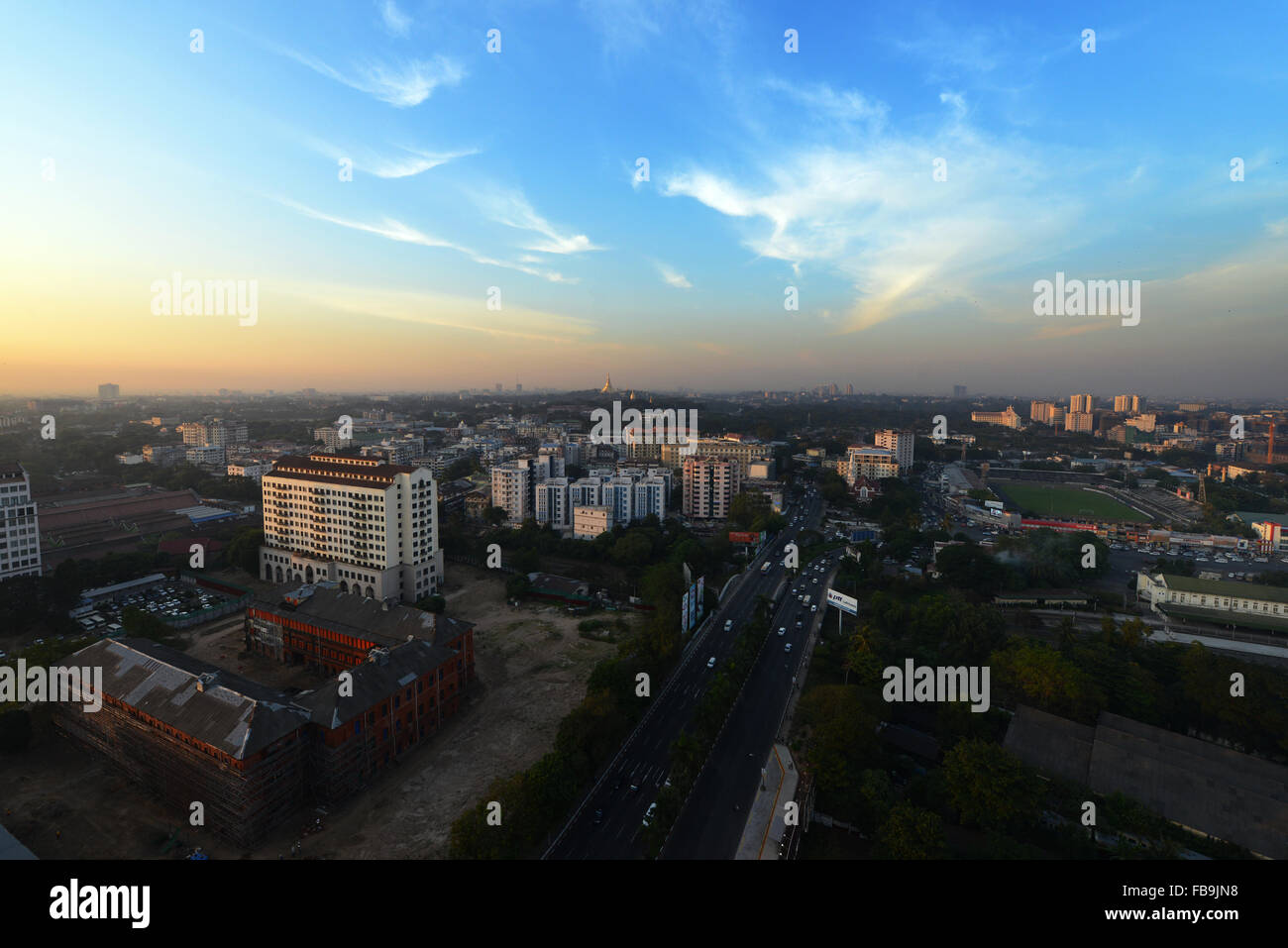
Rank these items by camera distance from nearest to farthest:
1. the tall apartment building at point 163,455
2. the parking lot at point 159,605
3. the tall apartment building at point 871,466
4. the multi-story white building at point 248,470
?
the parking lot at point 159,605 < the multi-story white building at point 248,470 < the tall apartment building at point 871,466 < the tall apartment building at point 163,455

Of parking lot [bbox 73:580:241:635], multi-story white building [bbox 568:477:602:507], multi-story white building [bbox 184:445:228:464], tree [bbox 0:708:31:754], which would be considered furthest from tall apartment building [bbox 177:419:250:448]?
tree [bbox 0:708:31:754]

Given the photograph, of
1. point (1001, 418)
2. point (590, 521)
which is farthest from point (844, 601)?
point (1001, 418)

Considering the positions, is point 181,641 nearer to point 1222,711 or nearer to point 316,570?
point 316,570

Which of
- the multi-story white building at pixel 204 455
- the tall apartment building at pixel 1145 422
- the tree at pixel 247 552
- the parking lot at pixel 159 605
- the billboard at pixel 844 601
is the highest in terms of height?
the tall apartment building at pixel 1145 422

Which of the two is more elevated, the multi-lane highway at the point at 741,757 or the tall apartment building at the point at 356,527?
the tall apartment building at the point at 356,527

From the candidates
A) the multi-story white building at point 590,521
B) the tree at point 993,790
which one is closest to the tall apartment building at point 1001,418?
the multi-story white building at point 590,521

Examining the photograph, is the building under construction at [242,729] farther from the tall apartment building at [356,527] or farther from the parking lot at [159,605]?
the tall apartment building at [356,527]

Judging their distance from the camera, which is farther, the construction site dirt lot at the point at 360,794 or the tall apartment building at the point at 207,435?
the tall apartment building at the point at 207,435
